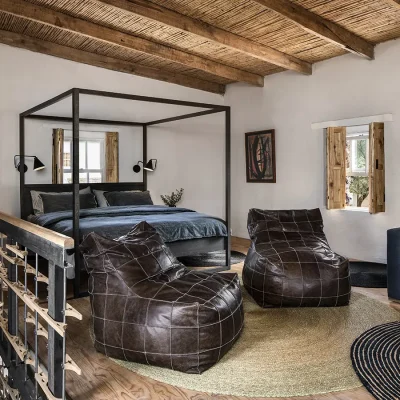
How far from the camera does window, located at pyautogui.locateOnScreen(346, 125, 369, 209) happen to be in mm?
6094

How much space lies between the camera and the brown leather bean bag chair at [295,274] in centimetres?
361

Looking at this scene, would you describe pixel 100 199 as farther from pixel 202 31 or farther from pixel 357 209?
pixel 357 209

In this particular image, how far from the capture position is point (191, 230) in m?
4.87

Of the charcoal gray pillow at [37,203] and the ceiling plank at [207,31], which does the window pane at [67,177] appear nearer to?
the charcoal gray pillow at [37,203]

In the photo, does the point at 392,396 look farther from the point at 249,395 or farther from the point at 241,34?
the point at 241,34

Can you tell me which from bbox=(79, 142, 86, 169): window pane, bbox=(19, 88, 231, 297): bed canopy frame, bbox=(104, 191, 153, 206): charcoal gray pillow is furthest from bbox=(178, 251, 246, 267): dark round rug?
bbox=(79, 142, 86, 169): window pane

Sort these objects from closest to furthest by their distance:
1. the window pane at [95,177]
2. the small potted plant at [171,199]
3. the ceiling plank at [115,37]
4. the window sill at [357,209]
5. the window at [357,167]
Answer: the ceiling plank at [115,37] < the window sill at [357,209] < the window at [357,167] < the window pane at [95,177] < the small potted plant at [171,199]

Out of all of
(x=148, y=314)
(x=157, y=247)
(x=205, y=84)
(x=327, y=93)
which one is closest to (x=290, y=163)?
(x=327, y=93)

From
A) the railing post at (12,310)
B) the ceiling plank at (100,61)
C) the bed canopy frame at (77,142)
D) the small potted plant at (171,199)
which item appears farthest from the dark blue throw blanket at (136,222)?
the ceiling plank at (100,61)

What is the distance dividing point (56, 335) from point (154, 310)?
760mm

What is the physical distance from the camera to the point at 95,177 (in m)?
6.86

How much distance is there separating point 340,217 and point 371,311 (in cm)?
264

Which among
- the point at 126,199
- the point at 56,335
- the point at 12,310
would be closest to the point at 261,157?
the point at 126,199

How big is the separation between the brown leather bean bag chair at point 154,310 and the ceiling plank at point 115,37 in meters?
3.30
